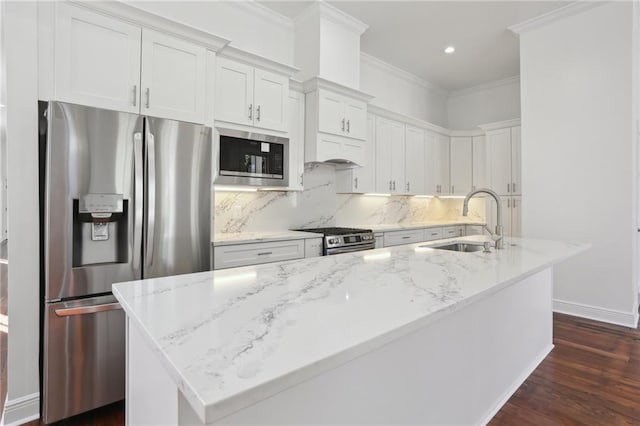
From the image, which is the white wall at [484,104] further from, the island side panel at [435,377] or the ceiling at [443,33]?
the island side panel at [435,377]

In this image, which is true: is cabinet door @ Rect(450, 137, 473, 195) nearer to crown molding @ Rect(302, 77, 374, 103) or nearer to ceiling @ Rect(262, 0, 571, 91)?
ceiling @ Rect(262, 0, 571, 91)

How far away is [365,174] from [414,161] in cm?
110

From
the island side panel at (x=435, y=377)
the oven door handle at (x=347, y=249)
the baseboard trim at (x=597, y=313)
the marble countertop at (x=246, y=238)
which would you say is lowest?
the baseboard trim at (x=597, y=313)

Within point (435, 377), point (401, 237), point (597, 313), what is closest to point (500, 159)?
point (401, 237)

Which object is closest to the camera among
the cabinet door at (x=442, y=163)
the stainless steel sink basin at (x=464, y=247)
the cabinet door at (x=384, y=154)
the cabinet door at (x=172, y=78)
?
the cabinet door at (x=172, y=78)

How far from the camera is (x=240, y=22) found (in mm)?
3348

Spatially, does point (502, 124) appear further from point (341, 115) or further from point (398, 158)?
point (341, 115)

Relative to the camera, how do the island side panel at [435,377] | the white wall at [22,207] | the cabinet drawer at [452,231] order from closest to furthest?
the island side panel at [435,377], the white wall at [22,207], the cabinet drawer at [452,231]

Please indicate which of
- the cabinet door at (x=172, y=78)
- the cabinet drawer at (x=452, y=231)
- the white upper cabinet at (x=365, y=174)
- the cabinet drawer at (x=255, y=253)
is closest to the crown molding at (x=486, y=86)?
the cabinet drawer at (x=452, y=231)

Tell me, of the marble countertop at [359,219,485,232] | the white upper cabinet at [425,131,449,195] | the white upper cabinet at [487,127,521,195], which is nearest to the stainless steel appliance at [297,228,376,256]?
the marble countertop at [359,219,485,232]

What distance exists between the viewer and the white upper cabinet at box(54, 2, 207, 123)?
1.94m

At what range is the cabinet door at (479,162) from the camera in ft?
17.1

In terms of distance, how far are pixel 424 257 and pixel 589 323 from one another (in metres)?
2.69

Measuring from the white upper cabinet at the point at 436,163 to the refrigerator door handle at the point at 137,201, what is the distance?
4103mm
